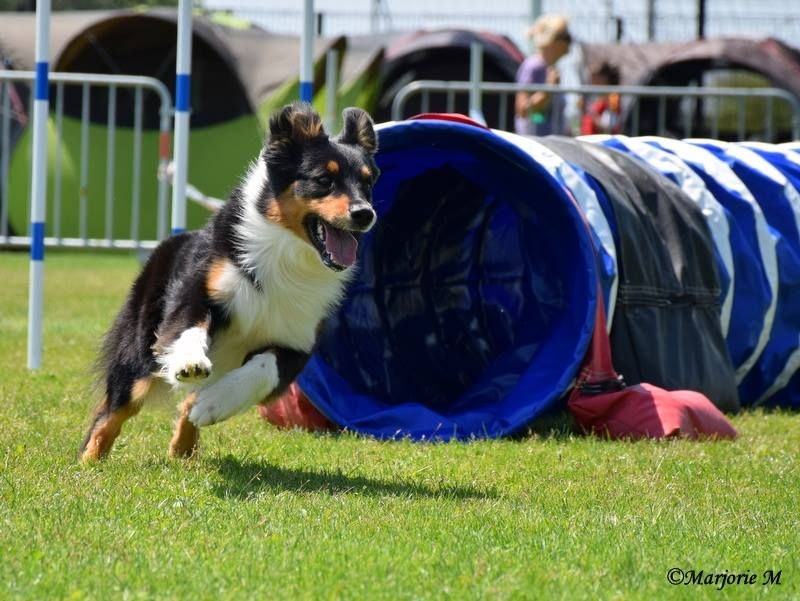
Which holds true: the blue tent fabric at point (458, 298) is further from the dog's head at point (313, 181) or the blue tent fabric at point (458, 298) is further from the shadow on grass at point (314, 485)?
the shadow on grass at point (314, 485)

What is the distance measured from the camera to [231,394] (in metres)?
4.45

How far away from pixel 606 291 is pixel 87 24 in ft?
42.1

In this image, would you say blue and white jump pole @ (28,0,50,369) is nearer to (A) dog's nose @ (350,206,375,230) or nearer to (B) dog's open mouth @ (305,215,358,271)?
(B) dog's open mouth @ (305,215,358,271)

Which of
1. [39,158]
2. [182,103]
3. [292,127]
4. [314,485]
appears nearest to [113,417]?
[314,485]

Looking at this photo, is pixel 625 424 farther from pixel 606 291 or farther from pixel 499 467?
pixel 499 467

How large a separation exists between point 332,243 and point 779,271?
320 cm

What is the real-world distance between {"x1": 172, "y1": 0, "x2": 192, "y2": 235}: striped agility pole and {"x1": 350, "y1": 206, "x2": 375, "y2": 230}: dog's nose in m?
2.25

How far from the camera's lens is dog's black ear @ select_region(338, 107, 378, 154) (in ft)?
16.6

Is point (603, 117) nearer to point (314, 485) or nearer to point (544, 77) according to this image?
point (544, 77)

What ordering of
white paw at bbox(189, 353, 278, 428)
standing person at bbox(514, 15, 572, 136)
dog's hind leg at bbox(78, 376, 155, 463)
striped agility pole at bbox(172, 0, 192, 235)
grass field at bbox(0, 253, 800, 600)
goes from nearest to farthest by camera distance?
grass field at bbox(0, 253, 800, 600) → white paw at bbox(189, 353, 278, 428) → dog's hind leg at bbox(78, 376, 155, 463) → striped agility pole at bbox(172, 0, 192, 235) → standing person at bbox(514, 15, 572, 136)

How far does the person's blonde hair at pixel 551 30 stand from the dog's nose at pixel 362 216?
659 centimetres

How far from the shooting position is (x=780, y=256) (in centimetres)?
700

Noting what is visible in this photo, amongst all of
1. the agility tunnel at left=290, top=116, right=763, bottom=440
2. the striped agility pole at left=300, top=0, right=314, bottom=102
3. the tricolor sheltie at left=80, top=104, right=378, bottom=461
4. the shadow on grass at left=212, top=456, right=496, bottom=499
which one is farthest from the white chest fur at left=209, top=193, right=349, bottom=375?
the striped agility pole at left=300, top=0, right=314, bottom=102

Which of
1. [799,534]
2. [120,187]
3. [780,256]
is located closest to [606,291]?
[780,256]
